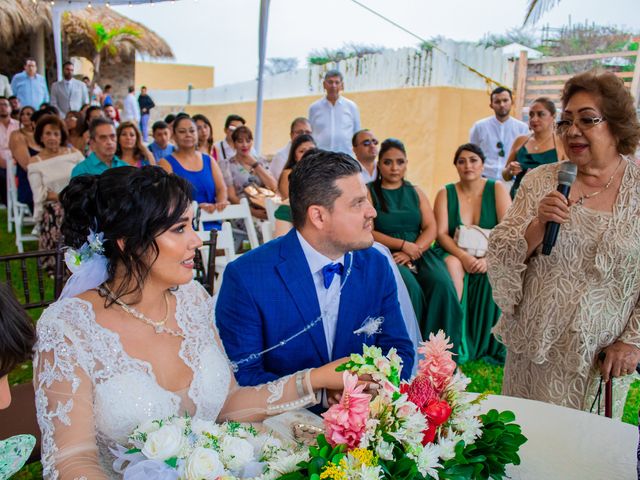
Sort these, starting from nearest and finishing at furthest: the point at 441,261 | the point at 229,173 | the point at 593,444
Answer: the point at 593,444
the point at 441,261
the point at 229,173

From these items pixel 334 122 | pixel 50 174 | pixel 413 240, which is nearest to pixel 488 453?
pixel 413 240

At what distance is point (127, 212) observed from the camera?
181 centimetres

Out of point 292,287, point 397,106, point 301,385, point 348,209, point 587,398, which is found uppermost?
point 397,106

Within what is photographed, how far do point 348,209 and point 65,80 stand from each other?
38.4 feet

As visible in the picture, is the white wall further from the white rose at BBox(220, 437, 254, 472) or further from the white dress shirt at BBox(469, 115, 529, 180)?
the white rose at BBox(220, 437, 254, 472)

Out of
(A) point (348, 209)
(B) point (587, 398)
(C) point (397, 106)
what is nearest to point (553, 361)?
(B) point (587, 398)

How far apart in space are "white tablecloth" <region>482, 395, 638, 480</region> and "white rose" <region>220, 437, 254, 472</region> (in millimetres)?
745

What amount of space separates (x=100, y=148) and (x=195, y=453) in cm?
475

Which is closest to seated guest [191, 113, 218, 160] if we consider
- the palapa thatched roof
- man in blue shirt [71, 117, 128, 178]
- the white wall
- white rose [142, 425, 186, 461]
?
man in blue shirt [71, 117, 128, 178]

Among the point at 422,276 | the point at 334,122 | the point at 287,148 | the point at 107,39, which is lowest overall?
the point at 422,276

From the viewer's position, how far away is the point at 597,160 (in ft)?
7.53

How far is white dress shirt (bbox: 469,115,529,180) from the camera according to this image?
6977 millimetres

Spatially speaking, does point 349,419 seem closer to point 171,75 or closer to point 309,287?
point 309,287

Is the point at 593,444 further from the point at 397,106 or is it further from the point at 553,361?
the point at 397,106
